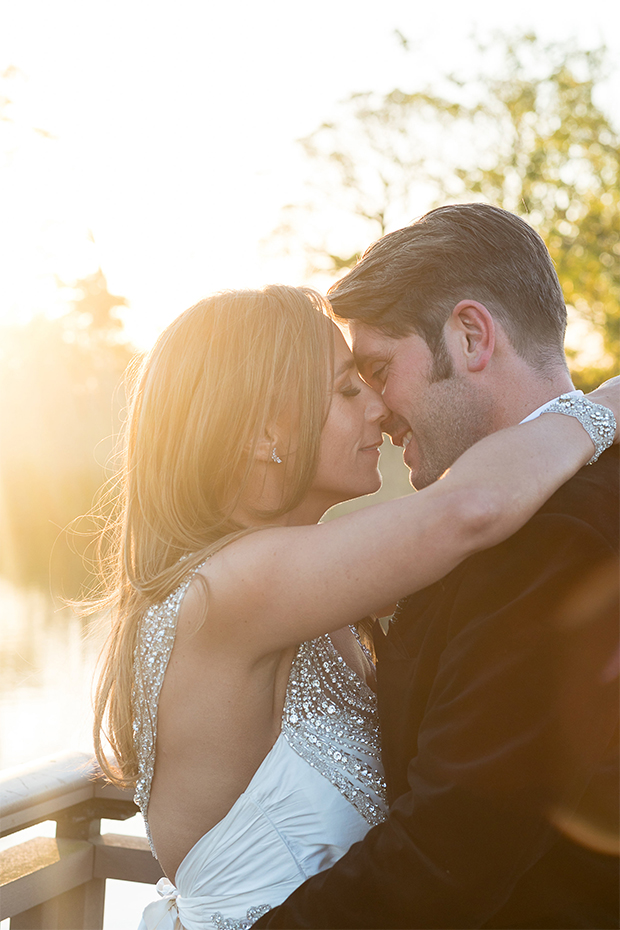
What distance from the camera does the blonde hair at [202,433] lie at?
2160mm

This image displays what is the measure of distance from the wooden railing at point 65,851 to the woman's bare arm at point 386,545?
0.77m

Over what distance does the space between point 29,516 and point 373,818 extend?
17.8m

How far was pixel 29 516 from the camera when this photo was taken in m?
18.9

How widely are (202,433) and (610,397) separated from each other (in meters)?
0.93

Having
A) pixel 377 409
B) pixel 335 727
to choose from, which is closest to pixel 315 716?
pixel 335 727

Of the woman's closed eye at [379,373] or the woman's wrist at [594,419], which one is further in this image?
the woman's closed eye at [379,373]

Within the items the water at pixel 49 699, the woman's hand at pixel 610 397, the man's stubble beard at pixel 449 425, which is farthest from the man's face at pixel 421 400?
the water at pixel 49 699

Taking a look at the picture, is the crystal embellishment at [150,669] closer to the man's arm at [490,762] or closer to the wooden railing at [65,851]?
the wooden railing at [65,851]

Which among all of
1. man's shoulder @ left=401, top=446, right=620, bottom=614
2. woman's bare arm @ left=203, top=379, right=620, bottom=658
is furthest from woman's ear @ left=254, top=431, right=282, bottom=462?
man's shoulder @ left=401, top=446, right=620, bottom=614

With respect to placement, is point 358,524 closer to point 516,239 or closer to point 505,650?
point 505,650

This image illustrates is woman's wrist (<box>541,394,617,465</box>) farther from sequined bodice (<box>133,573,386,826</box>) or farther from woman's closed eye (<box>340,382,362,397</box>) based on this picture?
sequined bodice (<box>133,573,386,826</box>)

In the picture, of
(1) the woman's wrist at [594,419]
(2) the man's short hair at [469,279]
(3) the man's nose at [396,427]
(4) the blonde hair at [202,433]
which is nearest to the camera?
(1) the woman's wrist at [594,419]

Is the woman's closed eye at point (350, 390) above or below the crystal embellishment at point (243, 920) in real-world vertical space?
above

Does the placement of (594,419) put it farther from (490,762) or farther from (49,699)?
(49,699)
